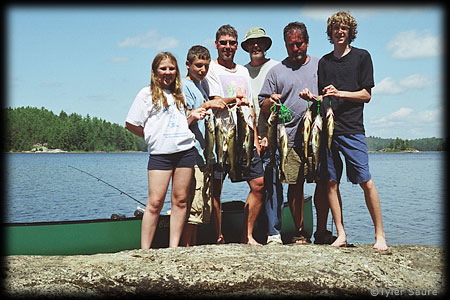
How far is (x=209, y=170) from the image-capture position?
5832 mm

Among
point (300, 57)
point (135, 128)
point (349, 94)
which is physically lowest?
point (135, 128)

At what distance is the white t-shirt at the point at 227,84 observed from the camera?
5910 millimetres

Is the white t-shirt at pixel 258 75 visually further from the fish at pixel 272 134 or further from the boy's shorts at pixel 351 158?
the boy's shorts at pixel 351 158

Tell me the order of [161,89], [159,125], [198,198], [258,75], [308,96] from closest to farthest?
[159,125] < [161,89] < [308,96] < [198,198] < [258,75]

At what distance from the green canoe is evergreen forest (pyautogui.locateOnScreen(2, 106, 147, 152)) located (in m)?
98.2

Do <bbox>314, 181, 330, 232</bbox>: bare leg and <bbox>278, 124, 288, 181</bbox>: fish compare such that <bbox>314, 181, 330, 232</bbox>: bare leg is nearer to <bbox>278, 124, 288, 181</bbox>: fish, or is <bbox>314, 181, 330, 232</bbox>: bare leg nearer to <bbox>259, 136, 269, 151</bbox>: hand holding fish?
<bbox>278, 124, 288, 181</bbox>: fish

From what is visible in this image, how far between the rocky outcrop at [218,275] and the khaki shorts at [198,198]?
597mm

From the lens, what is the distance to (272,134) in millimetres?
6039

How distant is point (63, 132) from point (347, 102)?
105521 millimetres

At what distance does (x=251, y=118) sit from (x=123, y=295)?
8.44 ft

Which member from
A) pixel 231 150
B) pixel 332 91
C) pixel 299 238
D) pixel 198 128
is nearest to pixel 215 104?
pixel 198 128

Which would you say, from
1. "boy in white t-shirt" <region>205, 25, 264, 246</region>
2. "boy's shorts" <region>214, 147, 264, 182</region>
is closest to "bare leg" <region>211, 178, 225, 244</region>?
"boy in white t-shirt" <region>205, 25, 264, 246</region>

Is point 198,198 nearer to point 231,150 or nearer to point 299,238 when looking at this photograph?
point 231,150

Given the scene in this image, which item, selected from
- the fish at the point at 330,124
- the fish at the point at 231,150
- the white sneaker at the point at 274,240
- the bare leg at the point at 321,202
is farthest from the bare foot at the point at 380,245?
the fish at the point at 231,150
